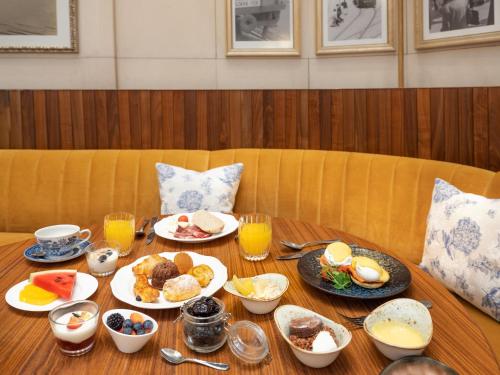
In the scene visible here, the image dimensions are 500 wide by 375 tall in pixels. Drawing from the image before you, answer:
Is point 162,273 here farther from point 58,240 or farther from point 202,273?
point 58,240

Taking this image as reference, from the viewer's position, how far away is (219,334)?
91 cm

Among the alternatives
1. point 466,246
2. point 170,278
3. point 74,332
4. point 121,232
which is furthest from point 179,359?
point 466,246

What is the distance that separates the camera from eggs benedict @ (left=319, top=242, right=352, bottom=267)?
1.23 meters

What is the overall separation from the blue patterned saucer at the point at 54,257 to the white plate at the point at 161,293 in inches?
A: 9.5

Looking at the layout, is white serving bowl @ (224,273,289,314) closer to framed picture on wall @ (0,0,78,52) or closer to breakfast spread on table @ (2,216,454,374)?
breakfast spread on table @ (2,216,454,374)

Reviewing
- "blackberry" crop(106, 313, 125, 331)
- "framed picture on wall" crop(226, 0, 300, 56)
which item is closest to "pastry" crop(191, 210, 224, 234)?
"blackberry" crop(106, 313, 125, 331)

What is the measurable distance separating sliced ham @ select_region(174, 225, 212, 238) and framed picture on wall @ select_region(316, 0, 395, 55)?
1.80 meters

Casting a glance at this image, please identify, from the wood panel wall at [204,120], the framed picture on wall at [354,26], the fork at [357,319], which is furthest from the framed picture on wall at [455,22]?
the fork at [357,319]

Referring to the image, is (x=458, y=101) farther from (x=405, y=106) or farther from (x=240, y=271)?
(x=240, y=271)

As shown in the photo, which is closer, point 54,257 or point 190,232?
point 54,257

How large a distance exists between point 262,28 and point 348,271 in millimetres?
2199

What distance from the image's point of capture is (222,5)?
2949mm

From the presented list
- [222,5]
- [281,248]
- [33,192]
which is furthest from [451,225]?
[33,192]

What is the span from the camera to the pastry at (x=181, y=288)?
1076mm
